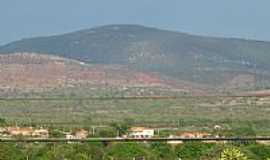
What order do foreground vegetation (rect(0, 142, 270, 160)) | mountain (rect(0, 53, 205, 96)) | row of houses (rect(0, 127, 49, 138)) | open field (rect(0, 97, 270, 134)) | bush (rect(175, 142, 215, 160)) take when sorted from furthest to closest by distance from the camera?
mountain (rect(0, 53, 205, 96)), open field (rect(0, 97, 270, 134)), row of houses (rect(0, 127, 49, 138)), bush (rect(175, 142, 215, 160)), foreground vegetation (rect(0, 142, 270, 160))

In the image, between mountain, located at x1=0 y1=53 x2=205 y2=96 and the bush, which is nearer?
the bush

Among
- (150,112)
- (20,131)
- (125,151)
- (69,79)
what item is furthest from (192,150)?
(69,79)

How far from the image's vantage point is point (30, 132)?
7250 centimetres

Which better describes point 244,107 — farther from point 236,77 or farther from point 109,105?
point 236,77

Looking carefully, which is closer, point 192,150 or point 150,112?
point 192,150

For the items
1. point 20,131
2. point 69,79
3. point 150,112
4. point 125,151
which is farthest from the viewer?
point 69,79

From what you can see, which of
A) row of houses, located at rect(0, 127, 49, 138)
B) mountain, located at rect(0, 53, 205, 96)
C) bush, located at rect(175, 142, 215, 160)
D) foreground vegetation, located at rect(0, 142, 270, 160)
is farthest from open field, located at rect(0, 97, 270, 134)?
foreground vegetation, located at rect(0, 142, 270, 160)

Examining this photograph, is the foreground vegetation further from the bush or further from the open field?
the open field

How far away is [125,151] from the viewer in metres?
61.5

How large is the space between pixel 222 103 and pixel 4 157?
83281mm

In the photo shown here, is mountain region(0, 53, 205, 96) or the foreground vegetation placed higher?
mountain region(0, 53, 205, 96)

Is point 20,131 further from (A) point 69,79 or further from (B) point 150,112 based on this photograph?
(A) point 69,79

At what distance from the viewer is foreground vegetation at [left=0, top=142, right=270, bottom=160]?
179 feet

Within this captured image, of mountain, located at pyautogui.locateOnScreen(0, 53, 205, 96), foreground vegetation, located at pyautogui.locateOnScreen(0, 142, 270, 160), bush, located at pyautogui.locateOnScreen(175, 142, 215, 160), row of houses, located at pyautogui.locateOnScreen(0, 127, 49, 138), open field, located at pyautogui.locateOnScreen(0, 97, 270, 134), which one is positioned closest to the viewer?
foreground vegetation, located at pyautogui.locateOnScreen(0, 142, 270, 160)
